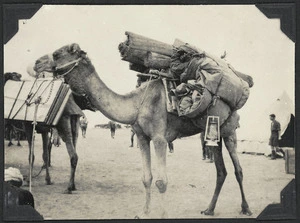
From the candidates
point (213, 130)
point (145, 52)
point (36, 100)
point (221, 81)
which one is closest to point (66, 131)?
point (36, 100)

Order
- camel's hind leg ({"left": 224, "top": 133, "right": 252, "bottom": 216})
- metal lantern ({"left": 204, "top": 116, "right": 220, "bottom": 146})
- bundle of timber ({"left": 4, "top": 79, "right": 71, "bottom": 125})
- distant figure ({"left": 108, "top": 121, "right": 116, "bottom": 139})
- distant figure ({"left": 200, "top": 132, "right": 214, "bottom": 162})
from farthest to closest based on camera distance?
distant figure ({"left": 108, "top": 121, "right": 116, "bottom": 139}) < distant figure ({"left": 200, "top": 132, "right": 214, "bottom": 162}) < bundle of timber ({"left": 4, "top": 79, "right": 71, "bottom": 125}) < camel's hind leg ({"left": 224, "top": 133, "right": 252, "bottom": 216}) < metal lantern ({"left": 204, "top": 116, "right": 220, "bottom": 146})

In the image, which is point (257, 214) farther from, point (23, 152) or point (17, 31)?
point (17, 31)

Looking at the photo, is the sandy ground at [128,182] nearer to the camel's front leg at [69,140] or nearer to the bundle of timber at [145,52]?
the camel's front leg at [69,140]

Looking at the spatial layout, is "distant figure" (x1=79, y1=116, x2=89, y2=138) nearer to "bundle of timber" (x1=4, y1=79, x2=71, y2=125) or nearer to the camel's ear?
"bundle of timber" (x1=4, y1=79, x2=71, y2=125)

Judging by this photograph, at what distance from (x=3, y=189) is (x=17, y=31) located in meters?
1.92

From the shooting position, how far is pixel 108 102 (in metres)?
6.18

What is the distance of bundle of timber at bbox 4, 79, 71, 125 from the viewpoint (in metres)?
6.58

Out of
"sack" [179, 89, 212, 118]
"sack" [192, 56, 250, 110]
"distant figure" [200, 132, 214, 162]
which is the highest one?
"sack" [192, 56, 250, 110]

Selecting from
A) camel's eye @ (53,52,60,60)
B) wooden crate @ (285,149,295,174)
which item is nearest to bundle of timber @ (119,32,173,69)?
camel's eye @ (53,52,60,60)

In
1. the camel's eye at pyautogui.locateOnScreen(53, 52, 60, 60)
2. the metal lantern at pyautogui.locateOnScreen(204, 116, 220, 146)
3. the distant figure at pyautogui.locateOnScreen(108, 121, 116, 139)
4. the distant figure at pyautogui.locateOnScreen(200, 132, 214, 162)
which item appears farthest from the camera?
the distant figure at pyautogui.locateOnScreen(108, 121, 116, 139)

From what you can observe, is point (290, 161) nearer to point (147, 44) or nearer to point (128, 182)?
point (128, 182)

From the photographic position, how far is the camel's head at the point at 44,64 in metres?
6.46

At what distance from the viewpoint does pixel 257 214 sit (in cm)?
649

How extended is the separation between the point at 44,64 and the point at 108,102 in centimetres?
99
